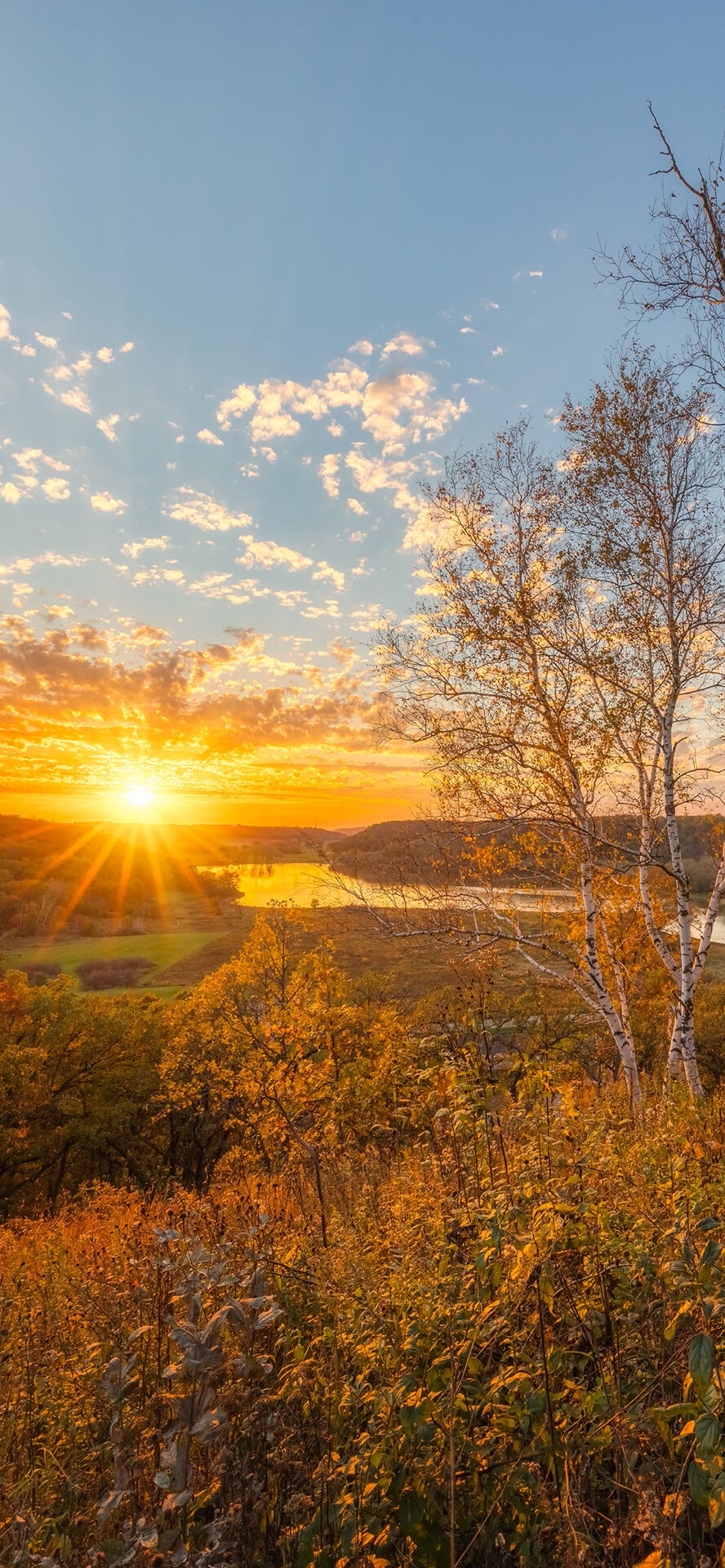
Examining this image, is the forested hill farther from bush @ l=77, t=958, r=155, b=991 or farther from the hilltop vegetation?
bush @ l=77, t=958, r=155, b=991

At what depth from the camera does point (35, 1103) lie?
2498 centimetres

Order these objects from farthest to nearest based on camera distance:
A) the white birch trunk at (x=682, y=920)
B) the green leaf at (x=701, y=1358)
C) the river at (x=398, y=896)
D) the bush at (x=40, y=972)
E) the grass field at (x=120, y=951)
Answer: the grass field at (x=120, y=951) → the bush at (x=40, y=972) → the white birch trunk at (x=682, y=920) → the river at (x=398, y=896) → the green leaf at (x=701, y=1358)

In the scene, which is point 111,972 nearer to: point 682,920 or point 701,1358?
point 682,920

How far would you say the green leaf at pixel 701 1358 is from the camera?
5.69 feet

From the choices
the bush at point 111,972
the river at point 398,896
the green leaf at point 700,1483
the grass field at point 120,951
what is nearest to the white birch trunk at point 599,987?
the river at point 398,896

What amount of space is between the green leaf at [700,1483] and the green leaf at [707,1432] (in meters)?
0.10

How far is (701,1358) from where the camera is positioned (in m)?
1.77

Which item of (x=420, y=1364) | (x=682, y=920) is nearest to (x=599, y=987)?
(x=682, y=920)

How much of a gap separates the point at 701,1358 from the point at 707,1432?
187mm

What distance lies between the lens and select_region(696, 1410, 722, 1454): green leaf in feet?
5.20

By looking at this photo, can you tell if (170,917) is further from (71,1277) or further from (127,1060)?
(71,1277)

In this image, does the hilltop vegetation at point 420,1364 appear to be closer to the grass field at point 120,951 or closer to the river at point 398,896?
the river at point 398,896

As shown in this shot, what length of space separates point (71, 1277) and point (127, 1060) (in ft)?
80.9

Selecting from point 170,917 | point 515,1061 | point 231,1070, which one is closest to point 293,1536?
point 515,1061
